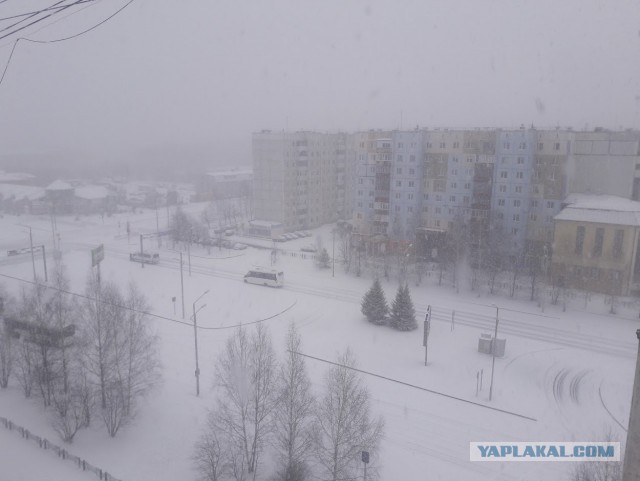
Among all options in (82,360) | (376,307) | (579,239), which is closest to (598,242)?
(579,239)

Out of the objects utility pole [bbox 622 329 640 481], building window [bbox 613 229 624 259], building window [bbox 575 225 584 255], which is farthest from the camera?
building window [bbox 575 225 584 255]

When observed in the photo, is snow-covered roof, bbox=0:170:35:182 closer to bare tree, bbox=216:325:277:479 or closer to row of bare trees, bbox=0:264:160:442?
row of bare trees, bbox=0:264:160:442

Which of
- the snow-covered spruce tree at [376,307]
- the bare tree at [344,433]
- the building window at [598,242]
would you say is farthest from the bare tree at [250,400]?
the building window at [598,242]

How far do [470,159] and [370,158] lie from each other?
220 inches

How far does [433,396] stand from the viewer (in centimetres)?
1138

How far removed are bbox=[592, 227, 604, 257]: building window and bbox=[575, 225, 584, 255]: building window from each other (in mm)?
438

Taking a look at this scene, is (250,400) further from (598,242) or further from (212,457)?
(598,242)

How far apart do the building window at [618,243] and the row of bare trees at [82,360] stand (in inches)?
651

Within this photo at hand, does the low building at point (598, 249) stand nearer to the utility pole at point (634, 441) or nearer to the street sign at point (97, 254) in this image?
the utility pole at point (634, 441)

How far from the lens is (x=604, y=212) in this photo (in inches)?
742

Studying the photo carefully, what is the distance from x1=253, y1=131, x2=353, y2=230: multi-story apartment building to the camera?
106 ft

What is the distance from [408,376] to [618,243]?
36.2 feet

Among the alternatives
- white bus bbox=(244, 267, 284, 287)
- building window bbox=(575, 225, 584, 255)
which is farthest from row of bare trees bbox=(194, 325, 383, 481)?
building window bbox=(575, 225, 584, 255)

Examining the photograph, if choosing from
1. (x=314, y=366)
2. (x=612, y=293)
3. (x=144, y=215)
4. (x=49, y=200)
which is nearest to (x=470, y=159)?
(x=612, y=293)
